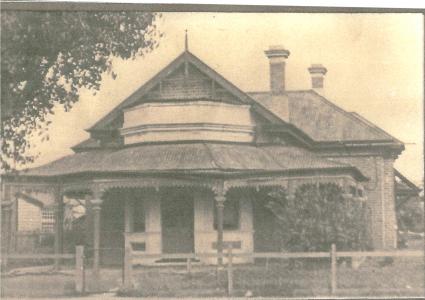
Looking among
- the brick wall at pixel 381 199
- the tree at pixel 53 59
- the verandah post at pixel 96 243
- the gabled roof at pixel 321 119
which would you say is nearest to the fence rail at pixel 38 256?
the verandah post at pixel 96 243

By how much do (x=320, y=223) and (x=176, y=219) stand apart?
188cm

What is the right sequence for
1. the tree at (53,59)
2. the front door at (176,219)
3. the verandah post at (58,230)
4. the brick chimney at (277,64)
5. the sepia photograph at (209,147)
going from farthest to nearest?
the front door at (176,219) < the verandah post at (58,230) < the brick chimney at (277,64) < the sepia photograph at (209,147) < the tree at (53,59)

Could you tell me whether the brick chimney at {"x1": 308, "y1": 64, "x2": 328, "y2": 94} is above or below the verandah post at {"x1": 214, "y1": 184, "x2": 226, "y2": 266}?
above

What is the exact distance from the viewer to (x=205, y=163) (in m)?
14.5

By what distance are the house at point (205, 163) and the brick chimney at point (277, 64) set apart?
0.05 feet

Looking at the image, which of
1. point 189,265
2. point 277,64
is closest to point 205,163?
point 189,265

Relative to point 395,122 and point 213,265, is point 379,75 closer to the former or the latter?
point 395,122

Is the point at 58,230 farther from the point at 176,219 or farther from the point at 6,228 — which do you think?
the point at 176,219

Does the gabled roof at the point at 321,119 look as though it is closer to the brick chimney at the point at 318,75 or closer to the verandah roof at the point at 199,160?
the brick chimney at the point at 318,75

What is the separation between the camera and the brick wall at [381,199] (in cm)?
1390

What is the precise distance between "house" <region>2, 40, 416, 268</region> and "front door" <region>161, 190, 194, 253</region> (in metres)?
0.01

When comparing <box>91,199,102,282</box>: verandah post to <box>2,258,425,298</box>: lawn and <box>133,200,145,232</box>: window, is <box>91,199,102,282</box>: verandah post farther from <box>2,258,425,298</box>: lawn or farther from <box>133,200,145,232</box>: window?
<box>133,200,145,232</box>: window

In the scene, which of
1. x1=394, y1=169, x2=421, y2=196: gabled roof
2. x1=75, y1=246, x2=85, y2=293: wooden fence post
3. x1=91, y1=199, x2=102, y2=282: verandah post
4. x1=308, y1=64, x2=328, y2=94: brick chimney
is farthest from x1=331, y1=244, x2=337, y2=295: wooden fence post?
x1=75, y1=246, x2=85, y2=293: wooden fence post

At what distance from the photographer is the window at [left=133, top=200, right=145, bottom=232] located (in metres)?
14.2
